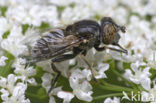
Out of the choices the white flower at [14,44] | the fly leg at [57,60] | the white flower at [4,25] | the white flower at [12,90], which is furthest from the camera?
the white flower at [4,25]

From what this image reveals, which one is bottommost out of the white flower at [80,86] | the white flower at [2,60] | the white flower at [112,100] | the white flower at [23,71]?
the white flower at [112,100]

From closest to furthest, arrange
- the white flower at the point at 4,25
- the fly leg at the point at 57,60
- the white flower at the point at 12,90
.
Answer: the white flower at the point at 12,90 → the fly leg at the point at 57,60 → the white flower at the point at 4,25

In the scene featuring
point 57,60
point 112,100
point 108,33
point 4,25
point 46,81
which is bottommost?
point 112,100

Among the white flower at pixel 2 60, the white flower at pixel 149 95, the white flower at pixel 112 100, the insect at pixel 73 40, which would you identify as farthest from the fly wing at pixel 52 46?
the white flower at pixel 149 95

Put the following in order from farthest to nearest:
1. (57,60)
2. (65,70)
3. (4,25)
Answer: (4,25) → (65,70) → (57,60)

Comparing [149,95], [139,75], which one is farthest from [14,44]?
[149,95]

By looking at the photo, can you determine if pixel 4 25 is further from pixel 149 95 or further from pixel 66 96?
pixel 149 95

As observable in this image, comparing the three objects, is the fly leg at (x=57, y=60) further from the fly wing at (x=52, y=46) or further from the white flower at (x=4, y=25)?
the white flower at (x=4, y=25)
